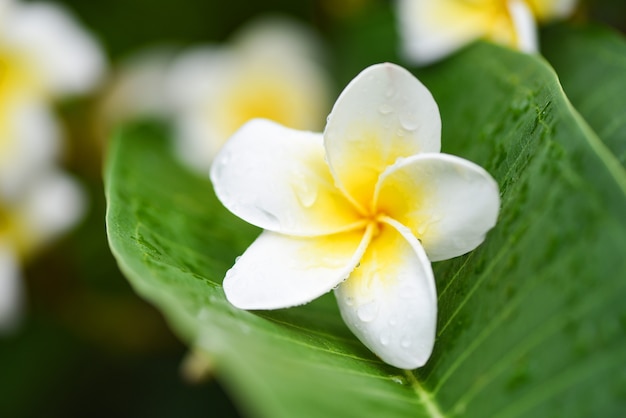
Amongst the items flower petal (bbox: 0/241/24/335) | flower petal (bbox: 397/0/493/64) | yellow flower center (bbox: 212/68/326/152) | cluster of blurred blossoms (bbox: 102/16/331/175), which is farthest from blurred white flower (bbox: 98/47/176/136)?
flower petal (bbox: 397/0/493/64)

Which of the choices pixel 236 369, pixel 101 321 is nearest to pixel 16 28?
pixel 101 321

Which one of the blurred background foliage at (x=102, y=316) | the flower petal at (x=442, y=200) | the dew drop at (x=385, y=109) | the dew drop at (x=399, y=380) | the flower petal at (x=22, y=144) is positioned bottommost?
the blurred background foliage at (x=102, y=316)

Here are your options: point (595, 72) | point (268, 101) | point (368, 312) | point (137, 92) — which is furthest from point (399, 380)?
point (137, 92)

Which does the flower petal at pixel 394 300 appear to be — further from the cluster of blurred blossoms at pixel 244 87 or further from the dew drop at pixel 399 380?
the cluster of blurred blossoms at pixel 244 87

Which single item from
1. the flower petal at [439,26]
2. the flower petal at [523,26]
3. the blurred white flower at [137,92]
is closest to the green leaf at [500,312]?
the flower petal at [523,26]

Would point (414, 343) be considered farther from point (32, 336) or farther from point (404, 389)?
point (32, 336)

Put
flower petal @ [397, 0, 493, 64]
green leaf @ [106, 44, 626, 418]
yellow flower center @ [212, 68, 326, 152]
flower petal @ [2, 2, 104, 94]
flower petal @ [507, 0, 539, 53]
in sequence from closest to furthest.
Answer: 1. green leaf @ [106, 44, 626, 418]
2. flower petal @ [507, 0, 539, 53]
3. flower petal @ [397, 0, 493, 64]
4. flower petal @ [2, 2, 104, 94]
5. yellow flower center @ [212, 68, 326, 152]

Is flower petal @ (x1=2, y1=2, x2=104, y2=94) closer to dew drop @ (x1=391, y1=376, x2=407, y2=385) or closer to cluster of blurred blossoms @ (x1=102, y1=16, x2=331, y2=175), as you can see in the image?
cluster of blurred blossoms @ (x1=102, y1=16, x2=331, y2=175)
